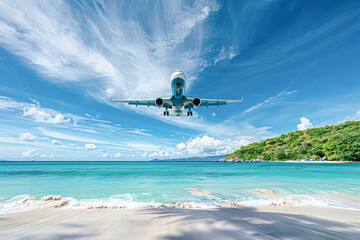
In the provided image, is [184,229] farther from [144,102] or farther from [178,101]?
[144,102]

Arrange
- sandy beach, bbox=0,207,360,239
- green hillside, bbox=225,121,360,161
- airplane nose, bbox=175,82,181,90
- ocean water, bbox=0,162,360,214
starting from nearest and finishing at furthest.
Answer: sandy beach, bbox=0,207,360,239 < ocean water, bbox=0,162,360,214 < airplane nose, bbox=175,82,181,90 < green hillside, bbox=225,121,360,161

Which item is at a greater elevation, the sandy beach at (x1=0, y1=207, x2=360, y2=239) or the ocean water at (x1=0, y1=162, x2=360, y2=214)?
the sandy beach at (x1=0, y1=207, x2=360, y2=239)

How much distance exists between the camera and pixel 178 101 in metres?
25.3

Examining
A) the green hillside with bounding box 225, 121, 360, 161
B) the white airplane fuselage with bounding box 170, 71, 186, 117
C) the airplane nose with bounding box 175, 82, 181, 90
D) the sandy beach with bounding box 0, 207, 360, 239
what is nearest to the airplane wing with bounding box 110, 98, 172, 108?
the white airplane fuselage with bounding box 170, 71, 186, 117

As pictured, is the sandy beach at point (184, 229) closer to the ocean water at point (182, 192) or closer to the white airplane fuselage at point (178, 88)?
the ocean water at point (182, 192)

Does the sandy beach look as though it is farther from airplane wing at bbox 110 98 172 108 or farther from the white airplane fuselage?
airplane wing at bbox 110 98 172 108

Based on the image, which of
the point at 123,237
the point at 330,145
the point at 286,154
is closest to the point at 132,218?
the point at 123,237

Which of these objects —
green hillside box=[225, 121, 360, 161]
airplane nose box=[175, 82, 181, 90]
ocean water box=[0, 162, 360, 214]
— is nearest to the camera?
ocean water box=[0, 162, 360, 214]

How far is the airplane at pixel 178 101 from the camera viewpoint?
21.2m

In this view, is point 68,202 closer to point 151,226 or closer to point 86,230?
point 86,230

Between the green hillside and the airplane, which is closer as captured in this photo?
the airplane

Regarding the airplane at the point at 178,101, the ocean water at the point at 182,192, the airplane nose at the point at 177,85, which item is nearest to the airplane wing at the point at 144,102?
the airplane at the point at 178,101

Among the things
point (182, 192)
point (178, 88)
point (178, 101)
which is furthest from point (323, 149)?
point (182, 192)

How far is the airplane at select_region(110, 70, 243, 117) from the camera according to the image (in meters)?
21.2
